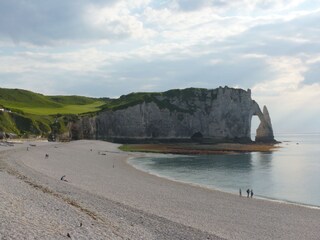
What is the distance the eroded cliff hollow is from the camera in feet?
471

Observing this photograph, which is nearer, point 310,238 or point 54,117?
point 310,238

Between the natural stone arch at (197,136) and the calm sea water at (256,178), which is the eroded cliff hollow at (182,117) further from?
the calm sea water at (256,178)

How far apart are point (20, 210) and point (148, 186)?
24279mm

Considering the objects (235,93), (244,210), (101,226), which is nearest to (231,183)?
(244,210)

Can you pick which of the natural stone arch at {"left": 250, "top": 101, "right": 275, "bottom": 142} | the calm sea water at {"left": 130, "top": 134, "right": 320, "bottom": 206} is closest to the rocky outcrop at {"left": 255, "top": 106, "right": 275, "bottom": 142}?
the natural stone arch at {"left": 250, "top": 101, "right": 275, "bottom": 142}

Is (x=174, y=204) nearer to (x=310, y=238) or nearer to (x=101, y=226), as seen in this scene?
(x=310, y=238)

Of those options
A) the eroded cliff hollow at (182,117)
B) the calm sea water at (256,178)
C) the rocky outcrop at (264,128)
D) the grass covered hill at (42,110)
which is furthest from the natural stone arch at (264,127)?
the calm sea water at (256,178)

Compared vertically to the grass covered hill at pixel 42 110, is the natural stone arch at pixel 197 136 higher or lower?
lower

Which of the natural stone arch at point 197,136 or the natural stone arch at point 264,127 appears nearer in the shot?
the natural stone arch at point 197,136

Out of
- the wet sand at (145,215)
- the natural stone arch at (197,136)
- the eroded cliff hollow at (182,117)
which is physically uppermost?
the eroded cliff hollow at (182,117)

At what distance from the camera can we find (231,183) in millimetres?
50594

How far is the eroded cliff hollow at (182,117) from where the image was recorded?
144 m

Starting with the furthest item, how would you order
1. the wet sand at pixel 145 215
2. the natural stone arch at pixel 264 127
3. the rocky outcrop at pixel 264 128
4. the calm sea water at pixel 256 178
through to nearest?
the rocky outcrop at pixel 264 128, the natural stone arch at pixel 264 127, the calm sea water at pixel 256 178, the wet sand at pixel 145 215

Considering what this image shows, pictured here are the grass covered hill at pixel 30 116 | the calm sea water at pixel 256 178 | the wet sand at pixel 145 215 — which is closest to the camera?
the wet sand at pixel 145 215
